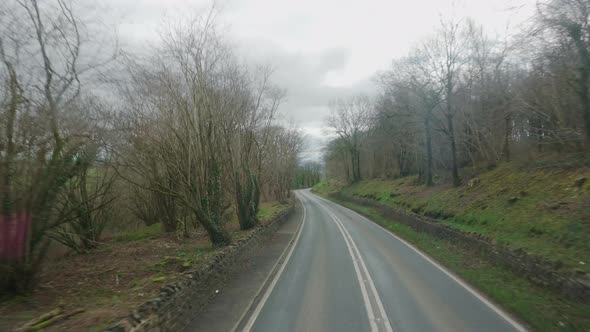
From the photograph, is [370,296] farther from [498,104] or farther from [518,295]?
[498,104]

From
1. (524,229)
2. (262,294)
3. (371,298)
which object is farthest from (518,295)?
(262,294)

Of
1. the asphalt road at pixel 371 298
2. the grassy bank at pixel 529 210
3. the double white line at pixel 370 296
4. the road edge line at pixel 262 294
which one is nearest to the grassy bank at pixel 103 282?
the road edge line at pixel 262 294

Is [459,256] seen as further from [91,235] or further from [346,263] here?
[91,235]

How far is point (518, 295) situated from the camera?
832 cm

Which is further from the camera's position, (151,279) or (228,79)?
(228,79)

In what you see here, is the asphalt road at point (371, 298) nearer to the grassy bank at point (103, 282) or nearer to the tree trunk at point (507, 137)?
the grassy bank at point (103, 282)

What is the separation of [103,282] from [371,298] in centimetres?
739

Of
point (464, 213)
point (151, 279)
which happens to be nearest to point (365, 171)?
point (464, 213)

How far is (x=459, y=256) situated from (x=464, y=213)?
560 cm

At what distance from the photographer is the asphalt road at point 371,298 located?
7.11m

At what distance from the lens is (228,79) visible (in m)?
16.3

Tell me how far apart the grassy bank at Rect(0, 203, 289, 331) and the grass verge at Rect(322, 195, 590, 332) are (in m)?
7.87

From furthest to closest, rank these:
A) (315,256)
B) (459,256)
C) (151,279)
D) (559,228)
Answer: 1. (315,256)
2. (459,256)
3. (559,228)
4. (151,279)

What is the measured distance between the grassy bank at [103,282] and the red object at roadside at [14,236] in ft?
3.26
